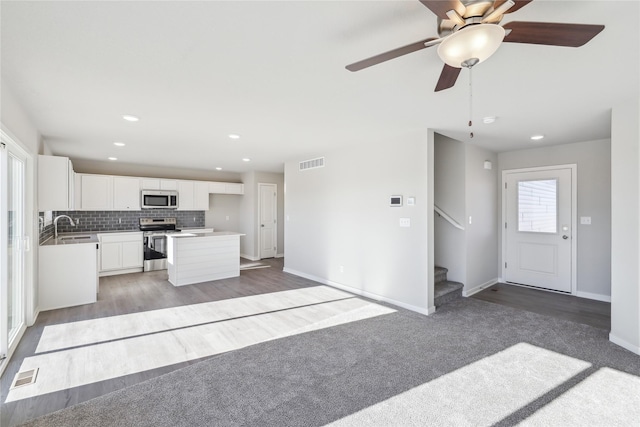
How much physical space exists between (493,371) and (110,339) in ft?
12.3

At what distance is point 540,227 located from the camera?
495 cm

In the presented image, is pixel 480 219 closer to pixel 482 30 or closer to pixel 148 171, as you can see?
pixel 482 30

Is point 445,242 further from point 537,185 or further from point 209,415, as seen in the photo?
point 209,415

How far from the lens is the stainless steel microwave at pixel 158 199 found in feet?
21.6

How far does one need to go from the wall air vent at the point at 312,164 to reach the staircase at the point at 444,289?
2.73 meters

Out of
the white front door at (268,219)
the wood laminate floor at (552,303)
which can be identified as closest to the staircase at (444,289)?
the wood laminate floor at (552,303)

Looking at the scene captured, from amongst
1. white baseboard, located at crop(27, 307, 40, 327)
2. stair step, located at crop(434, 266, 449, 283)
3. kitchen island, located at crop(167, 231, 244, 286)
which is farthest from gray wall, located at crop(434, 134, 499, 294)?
white baseboard, located at crop(27, 307, 40, 327)

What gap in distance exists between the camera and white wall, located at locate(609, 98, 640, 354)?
275 centimetres

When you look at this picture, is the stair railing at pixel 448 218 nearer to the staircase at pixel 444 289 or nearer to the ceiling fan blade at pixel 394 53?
the staircase at pixel 444 289

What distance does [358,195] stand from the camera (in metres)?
4.73

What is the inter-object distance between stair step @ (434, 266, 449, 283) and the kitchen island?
3764 mm

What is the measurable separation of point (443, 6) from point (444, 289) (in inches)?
153

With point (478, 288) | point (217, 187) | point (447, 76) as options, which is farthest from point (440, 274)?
point (217, 187)

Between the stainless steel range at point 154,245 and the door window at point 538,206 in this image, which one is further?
the stainless steel range at point 154,245
